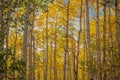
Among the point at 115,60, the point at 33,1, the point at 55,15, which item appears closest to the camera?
the point at 33,1

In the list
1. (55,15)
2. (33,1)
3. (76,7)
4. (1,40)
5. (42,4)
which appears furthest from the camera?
(55,15)

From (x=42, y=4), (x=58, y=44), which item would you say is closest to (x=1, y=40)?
(x=42, y=4)

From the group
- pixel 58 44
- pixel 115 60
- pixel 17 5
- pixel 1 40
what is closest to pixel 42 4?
pixel 17 5

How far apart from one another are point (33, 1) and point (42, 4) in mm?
536

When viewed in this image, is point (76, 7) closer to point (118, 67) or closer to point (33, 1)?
point (118, 67)

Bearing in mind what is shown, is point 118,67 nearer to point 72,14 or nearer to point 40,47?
point 72,14

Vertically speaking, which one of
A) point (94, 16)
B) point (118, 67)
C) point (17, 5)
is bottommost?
point (118, 67)

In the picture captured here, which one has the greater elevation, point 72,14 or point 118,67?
point 72,14

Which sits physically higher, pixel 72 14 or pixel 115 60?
pixel 72 14

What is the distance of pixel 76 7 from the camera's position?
16.9 m

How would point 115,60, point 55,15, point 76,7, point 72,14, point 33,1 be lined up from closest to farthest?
1. point 33,1
2. point 115,60
3. point 76,7
4. point 72,14
5. point 55,15

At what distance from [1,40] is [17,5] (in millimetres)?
749

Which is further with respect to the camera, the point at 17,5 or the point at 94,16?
the point at 94,16

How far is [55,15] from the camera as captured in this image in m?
19.7
